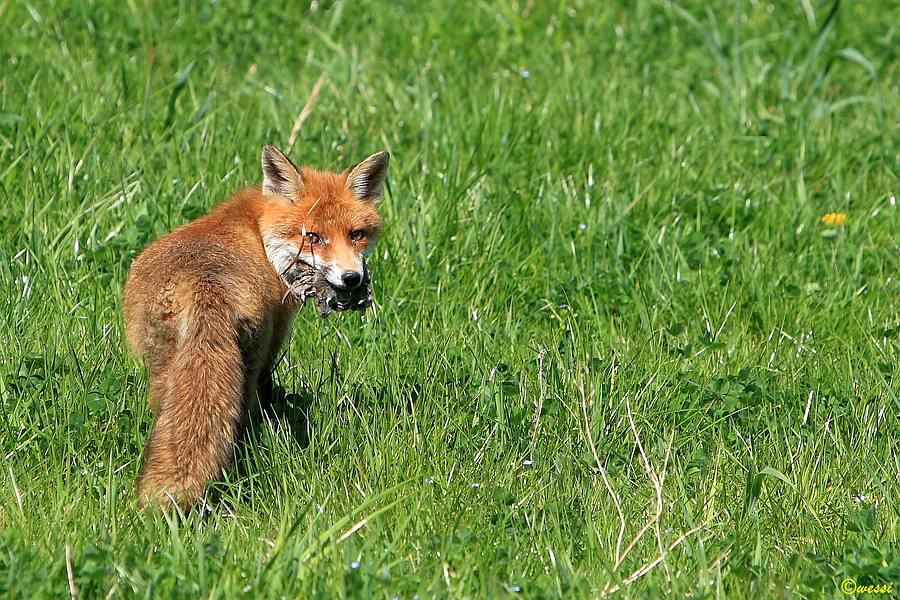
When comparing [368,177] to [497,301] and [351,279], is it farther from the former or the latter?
[497,301]

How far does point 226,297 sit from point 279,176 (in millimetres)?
1102

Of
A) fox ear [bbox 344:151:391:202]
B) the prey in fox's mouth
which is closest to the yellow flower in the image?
fox ear [bbox 344:151:391:202]

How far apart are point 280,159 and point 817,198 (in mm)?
3702

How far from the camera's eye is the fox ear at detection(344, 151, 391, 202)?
15.9ft

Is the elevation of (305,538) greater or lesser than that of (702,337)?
greater

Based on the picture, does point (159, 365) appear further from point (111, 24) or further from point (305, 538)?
point (111, 24)

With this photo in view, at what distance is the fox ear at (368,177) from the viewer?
4844mm

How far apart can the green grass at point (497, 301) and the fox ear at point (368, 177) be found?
25.2 inches

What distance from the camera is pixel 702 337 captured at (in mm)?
5148

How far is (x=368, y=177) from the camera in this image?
16.2 ft

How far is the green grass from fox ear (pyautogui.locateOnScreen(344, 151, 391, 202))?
2.10 ft

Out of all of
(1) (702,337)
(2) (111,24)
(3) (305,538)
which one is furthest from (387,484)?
(2) (111,24)

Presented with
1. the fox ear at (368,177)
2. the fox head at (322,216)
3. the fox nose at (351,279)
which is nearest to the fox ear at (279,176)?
the fox head at (322,216)

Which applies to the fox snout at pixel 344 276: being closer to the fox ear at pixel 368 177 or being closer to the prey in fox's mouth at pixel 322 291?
the prey in fox's mouth at pixel 322 291
